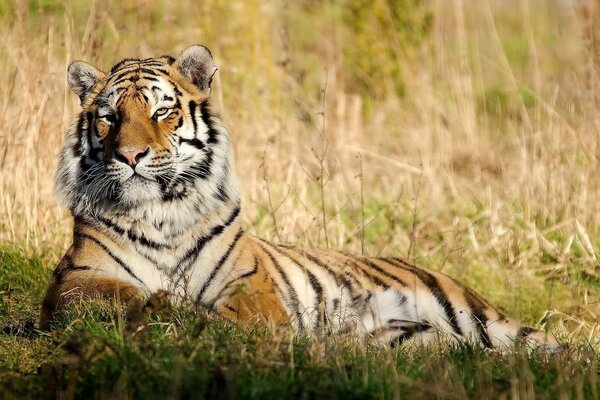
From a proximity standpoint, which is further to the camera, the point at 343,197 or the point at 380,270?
the point at 343,197

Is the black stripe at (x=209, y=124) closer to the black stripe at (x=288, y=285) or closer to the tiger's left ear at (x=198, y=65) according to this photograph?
the tiger's left ear at (x=198, y=65)

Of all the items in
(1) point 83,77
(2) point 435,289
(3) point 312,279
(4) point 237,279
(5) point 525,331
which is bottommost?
(5) point 525,331

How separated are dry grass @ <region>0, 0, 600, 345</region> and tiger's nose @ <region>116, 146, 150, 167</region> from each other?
51.9 inches

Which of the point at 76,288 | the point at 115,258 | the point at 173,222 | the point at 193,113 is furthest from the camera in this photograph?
the point at 193,113

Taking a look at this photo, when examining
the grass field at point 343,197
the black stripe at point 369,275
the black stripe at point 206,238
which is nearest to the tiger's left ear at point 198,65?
the black stripe at point 206,238

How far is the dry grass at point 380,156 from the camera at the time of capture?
6336 mm

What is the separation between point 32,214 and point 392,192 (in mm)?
2998

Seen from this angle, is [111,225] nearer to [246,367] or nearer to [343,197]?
[246,367]

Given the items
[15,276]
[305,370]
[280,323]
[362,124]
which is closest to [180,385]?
[305,370]

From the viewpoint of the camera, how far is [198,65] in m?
5.18

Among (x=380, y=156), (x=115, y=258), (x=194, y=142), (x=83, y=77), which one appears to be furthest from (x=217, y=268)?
(x=380, y=156)

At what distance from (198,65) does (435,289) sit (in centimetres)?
165

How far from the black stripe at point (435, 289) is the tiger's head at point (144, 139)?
3.61ft

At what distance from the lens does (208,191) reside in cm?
503
